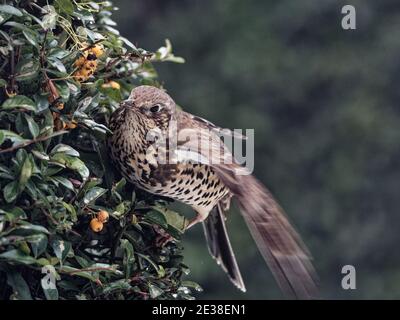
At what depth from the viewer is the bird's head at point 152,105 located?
2.48m

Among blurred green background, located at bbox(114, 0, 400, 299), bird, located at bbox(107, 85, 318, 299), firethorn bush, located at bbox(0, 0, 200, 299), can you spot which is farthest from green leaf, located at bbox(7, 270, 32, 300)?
blurred green background, located at bbox(114, 0, 400, 299)

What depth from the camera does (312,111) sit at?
621 centimetres

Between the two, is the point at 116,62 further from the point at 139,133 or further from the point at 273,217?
the point at 273,217

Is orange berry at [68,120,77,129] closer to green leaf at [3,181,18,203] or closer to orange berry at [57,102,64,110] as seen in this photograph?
orange berry at [57,102,64,110]

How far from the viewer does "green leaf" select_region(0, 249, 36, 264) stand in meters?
1.84

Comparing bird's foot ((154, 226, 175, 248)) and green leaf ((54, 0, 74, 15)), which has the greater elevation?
green leaf ((54, 0, 74, 15))

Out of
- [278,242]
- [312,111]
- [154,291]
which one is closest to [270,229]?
[278,242]

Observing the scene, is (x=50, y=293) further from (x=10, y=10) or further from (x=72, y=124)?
(x=10, y=10)

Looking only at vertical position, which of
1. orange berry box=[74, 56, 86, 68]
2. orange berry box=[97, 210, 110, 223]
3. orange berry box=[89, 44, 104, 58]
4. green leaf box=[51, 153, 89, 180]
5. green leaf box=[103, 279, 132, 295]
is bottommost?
green leaf box=[103, 279, 132, 295]

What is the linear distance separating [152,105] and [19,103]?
65cm

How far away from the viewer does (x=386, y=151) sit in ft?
19.7

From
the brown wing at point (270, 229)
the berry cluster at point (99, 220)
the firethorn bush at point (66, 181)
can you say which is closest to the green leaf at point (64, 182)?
the firethorn bush at point (66, 181)

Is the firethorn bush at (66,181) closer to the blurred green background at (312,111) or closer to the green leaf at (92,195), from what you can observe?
the green leaf at (92,195)
